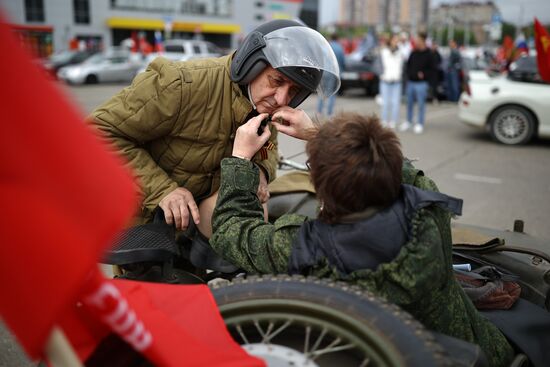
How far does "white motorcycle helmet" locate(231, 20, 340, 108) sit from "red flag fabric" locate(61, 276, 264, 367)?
1093 mm

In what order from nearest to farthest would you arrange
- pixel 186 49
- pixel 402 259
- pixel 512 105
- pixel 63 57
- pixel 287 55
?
1. pixel 402 259
2. pixel 287 55
3. pixel 512 105
4. pixel 63 57
5. pixel 186 49

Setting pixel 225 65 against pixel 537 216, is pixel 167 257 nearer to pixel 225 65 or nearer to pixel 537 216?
pixel 225 65

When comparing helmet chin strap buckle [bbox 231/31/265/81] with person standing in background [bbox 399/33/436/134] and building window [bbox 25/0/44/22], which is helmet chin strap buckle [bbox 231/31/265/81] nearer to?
person standing in background [bbox 399/33/436/134]

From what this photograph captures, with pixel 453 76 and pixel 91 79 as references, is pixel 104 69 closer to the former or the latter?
pixel 91 79

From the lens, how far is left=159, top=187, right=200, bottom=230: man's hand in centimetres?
233

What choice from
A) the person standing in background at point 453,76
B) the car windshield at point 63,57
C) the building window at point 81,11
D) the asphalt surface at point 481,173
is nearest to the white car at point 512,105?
the asphalt surface at point 481,173

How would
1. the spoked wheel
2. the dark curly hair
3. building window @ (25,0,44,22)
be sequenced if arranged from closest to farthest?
the spoked wheel < the dark curly hair < building window @ (25,0,44,22)

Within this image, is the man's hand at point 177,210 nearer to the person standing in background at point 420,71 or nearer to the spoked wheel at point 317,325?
the spoked wheel at point 317,325

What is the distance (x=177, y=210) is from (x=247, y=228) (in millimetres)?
535

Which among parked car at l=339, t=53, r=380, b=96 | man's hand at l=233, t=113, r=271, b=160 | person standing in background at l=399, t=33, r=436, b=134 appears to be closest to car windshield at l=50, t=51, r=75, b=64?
parked car at l=339, t=53, r=380, b=96

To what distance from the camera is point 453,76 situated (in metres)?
16.3

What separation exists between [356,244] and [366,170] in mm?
225

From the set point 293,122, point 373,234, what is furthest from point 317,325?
point 293,122

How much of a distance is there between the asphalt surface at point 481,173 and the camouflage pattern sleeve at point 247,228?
1.23m
